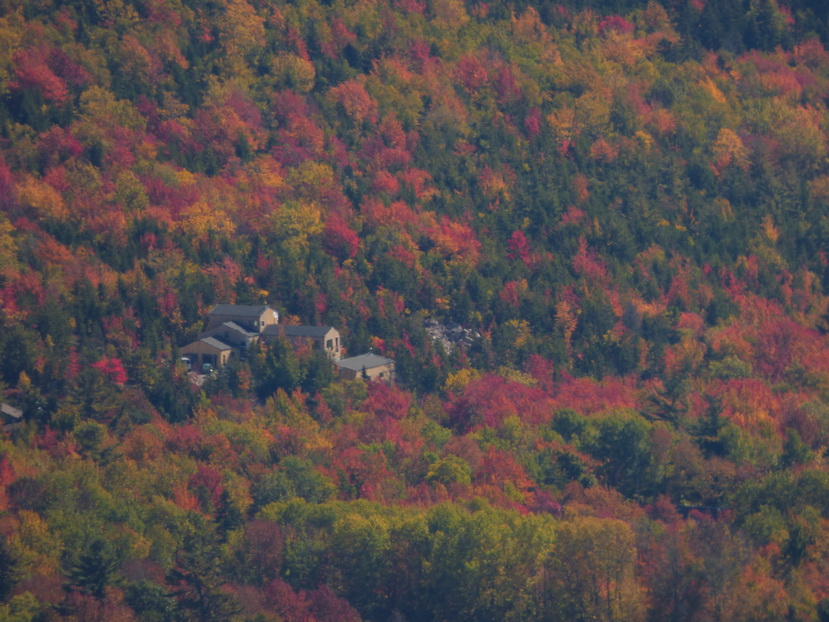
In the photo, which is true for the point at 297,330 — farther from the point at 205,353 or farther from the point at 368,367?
the point at 205,353

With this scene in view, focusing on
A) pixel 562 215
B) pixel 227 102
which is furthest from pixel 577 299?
pixel 227 102

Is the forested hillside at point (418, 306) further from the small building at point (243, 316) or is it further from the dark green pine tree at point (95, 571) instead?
the small building at point (243, 316)

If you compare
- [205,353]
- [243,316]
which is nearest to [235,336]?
[243,316]

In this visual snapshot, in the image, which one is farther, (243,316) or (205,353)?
(243,316)

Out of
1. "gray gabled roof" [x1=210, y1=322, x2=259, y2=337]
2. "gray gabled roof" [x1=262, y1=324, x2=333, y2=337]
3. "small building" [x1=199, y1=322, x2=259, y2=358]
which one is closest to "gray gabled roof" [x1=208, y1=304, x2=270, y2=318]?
"gray gabled roof" [x1=210, y1=322, x2=259, y2=337]

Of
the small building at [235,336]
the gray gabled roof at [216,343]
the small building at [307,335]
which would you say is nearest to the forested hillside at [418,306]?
the small building at [235,336]

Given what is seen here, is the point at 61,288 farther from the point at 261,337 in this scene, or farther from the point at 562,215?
the point at 562,215
